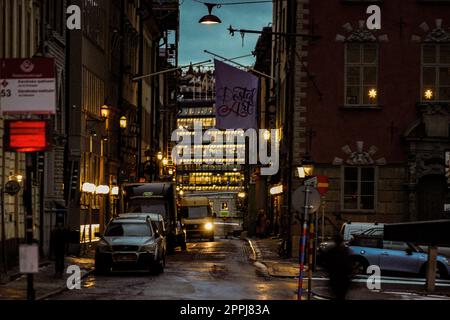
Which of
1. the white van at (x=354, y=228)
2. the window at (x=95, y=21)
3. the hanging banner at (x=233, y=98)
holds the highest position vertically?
the window at (x=95, y=21)

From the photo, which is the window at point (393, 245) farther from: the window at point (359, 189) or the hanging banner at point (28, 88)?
the hanging banner at point (28, 88)

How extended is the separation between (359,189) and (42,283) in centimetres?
1924

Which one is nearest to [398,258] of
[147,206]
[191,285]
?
[191,285]

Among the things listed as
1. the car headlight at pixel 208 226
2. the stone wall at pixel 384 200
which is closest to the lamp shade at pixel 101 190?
the stone wall at pixel 384 200

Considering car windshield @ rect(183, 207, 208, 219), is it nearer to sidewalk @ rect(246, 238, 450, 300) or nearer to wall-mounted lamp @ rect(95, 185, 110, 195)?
wall-mounted lamp @ rect(95, 185, 110, 195)

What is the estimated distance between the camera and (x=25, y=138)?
20.6 metres

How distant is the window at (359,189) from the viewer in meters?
46.4

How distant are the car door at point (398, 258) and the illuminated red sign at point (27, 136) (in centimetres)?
1900

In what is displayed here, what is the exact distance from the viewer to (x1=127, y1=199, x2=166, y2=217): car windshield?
52750 millimetres

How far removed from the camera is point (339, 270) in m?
18.3

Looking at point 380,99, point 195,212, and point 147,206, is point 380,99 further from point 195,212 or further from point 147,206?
point 195,212

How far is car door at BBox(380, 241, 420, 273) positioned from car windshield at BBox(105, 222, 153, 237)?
291 inches
